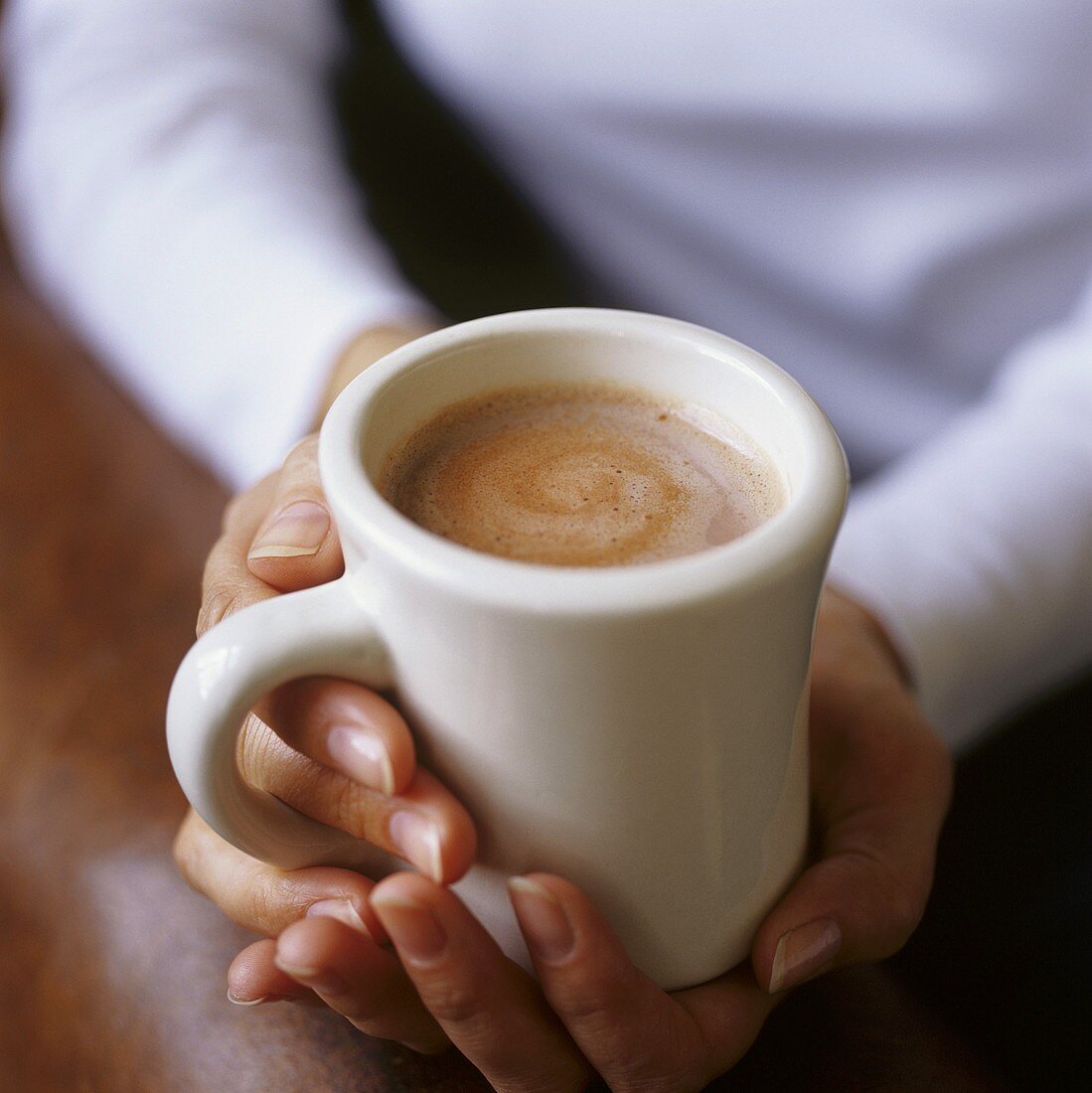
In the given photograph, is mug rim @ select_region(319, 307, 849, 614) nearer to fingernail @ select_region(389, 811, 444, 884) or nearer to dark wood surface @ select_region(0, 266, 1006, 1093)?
fingernail @ select_region(389, 811, 444, 884)

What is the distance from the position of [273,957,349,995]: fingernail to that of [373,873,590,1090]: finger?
3cm

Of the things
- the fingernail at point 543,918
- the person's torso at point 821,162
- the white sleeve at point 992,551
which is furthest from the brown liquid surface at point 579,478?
the person's torso at point 821,162

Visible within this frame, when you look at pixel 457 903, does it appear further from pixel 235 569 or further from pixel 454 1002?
pixel 235 569

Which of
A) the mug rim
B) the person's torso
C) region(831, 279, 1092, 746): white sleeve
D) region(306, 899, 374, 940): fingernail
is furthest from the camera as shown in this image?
the person's torso

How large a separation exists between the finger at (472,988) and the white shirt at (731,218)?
42 centimetres

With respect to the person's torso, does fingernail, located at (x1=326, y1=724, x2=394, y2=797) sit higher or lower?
higher

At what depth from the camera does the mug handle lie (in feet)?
1.16

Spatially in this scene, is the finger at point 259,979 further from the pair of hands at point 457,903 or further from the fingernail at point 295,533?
the fingernail at point 295,533

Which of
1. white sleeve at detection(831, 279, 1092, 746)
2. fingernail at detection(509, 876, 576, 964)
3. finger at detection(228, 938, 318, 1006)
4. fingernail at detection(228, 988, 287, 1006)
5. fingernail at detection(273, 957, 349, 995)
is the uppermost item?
fingernail at detection(509, 876, 576, 964)

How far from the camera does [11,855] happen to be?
0.60 meters

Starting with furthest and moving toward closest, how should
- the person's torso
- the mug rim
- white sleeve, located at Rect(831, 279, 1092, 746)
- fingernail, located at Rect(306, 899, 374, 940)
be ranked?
1. the person's torso
2. white sleeve, located at Rect(831, 279, 1092, 746)
3. fingernail, located at Rect(306, 899, 374, 940)
4. the mug rim

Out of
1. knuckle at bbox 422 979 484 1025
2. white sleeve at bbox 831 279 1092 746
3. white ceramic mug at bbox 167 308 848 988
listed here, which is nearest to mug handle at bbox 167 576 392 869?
white ceramic mug at bbox 167 308 848 988

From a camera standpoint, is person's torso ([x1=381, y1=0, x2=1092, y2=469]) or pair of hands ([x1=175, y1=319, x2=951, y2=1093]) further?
person's torso ([x1=381, y1=0, x2=1092, y2=469])

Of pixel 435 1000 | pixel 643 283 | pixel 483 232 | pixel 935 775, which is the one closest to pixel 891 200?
pixel 643 283
